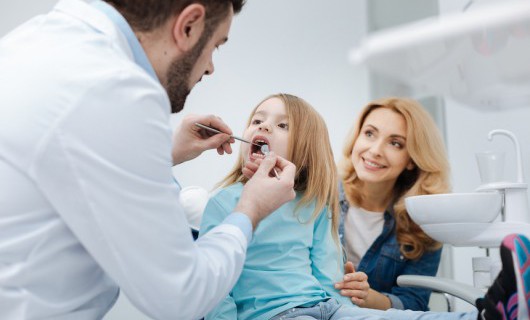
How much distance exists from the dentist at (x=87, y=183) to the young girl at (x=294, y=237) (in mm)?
440

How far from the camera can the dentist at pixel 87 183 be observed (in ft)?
2.79

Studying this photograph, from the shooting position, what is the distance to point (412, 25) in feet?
2.50

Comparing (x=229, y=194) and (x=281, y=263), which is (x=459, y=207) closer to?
(x=281, y=263)

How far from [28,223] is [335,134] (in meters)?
2.12

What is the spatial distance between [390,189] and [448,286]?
76 centimetres

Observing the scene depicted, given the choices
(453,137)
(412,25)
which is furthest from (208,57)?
(453,137)

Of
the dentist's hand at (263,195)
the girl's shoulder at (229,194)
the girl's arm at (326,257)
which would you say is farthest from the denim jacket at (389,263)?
the dentist's hand at (263,195)

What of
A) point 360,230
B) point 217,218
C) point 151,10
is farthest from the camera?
point 360,230

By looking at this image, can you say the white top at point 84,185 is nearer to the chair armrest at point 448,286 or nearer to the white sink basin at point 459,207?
the chair armrest at point 448,286

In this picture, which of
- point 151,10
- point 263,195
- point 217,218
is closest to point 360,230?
point 217,218

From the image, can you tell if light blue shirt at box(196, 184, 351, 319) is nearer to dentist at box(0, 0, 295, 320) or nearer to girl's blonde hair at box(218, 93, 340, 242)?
girl's blonde hair at box(218, 93, 340, 242)

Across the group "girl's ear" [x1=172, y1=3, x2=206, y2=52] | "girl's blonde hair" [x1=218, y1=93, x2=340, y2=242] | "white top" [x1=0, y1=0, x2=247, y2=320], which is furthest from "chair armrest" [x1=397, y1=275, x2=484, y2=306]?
"girl's ear" [x1=172, y1=3, x2=206, y2=52]

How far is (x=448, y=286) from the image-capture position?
57.2 inches

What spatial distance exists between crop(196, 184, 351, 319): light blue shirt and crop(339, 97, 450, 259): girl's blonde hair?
430 mm
